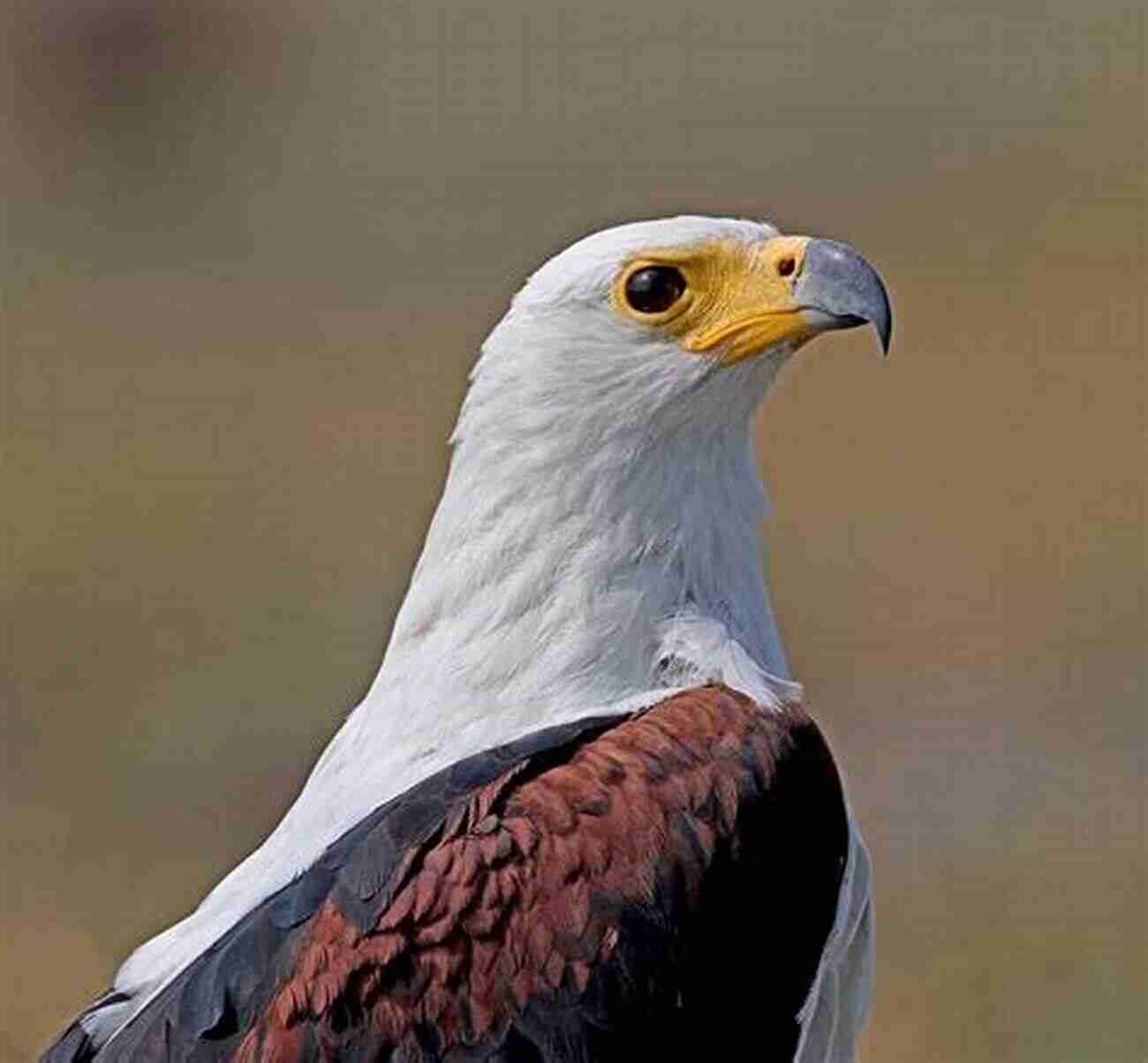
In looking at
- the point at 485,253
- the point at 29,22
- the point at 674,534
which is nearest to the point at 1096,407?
the point at 485,253

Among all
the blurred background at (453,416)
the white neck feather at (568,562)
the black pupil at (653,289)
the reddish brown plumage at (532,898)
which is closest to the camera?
the reddish brown plumage at (532,898)

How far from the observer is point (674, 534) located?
26.0 feet

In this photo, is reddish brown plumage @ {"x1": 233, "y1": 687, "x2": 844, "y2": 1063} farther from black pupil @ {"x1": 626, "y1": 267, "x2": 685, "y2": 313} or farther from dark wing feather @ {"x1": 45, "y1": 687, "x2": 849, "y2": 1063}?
black pupil @ {"x1": 626, "y1": 267, "x2": 685, "y2": 313}

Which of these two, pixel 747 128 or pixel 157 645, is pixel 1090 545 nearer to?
pixel 157 645

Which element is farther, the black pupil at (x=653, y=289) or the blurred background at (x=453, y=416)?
the blurred background at (x=453, y=416)

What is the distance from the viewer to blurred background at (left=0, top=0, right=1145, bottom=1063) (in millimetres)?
16156

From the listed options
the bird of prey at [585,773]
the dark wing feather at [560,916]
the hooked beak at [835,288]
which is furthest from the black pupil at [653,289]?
the dark wing feather at [560,916]

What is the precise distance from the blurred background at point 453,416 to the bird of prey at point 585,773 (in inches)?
214

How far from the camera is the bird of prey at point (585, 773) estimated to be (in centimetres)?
717

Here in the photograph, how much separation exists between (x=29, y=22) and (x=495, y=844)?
2291 cm

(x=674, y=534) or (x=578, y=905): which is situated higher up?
(x=674, y=534)

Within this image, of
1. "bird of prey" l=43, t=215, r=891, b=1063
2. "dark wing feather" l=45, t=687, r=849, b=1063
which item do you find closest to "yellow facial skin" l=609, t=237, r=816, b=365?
"bird of prey" l=43, t=215, r=891, b=1063

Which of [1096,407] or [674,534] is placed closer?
[674,534]

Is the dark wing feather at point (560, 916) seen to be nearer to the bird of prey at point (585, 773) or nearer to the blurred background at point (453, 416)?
the bird of prey at point (585, 773)
